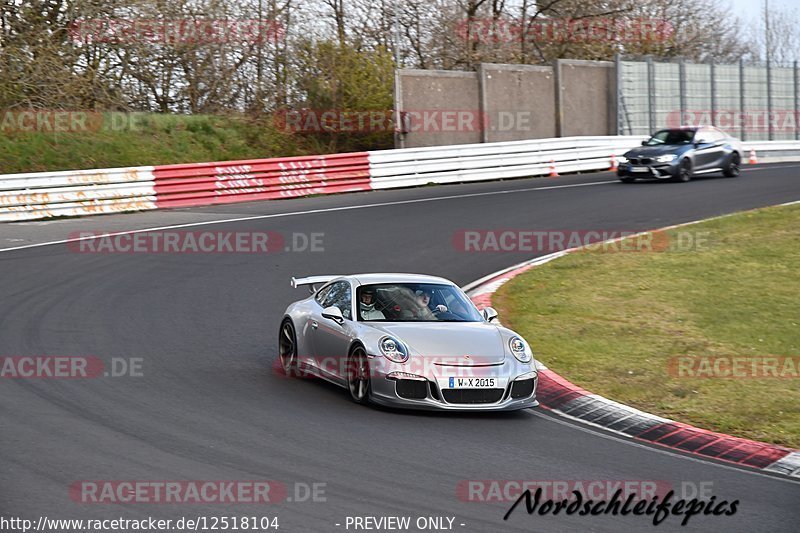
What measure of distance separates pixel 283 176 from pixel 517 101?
11.2m

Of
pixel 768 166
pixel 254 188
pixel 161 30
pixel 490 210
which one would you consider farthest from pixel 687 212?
pixel 161 30

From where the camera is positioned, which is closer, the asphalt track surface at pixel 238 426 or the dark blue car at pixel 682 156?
the asphalt track surface at pixel 238 426

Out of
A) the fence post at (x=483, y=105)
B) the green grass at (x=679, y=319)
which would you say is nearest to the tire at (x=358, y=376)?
the green grass at (x=679, y=319)

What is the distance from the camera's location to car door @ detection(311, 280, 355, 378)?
10219 mm

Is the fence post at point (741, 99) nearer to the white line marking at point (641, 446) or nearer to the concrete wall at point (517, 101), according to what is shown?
the concrete wall at point (517, 101)

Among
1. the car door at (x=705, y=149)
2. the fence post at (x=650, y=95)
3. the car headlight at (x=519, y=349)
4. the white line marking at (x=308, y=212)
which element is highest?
the fence post at (x=650, y=95)

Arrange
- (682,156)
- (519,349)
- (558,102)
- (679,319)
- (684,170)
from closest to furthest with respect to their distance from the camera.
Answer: (519,349), (679,319), (682,156), (684,170), (558,102)

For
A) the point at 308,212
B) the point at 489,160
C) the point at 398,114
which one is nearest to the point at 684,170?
the point at 489,160

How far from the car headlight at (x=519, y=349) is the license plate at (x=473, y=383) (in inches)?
19.4

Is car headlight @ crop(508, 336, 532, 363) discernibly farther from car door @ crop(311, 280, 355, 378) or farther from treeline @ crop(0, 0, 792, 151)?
treeline @ crop(0, 0, 792, 151)

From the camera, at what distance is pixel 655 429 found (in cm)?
927

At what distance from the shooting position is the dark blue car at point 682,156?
28.1 metres

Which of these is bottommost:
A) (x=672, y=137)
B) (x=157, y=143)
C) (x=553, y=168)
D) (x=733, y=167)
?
(x=733, y=167)

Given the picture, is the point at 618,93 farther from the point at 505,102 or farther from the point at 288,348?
the point at 288,348
